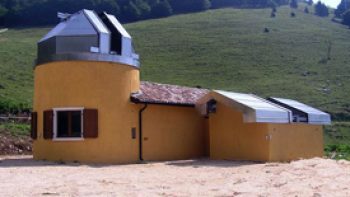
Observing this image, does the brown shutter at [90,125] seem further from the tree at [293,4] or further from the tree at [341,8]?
the tree at [293,4]

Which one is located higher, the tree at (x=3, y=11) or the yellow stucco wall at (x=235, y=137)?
the tree at (x=3, y=11)

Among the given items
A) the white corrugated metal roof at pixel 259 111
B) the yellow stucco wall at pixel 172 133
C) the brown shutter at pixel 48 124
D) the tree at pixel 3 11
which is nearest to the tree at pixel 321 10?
the tree at pixel 3 11

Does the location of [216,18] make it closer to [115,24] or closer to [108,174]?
[115,24]

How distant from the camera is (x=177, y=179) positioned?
1568cm

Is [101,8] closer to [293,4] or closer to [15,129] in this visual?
[293,4]

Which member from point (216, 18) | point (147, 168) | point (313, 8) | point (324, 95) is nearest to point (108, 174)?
point (147, 168)

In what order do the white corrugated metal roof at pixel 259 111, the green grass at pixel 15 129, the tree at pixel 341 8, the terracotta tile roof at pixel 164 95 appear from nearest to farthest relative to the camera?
the white corrugated metal roof at pixel 259 111, the terracotta tile roof at pixel 164 95, the green grass at pixel 15 129, the tree at pixel 341 8

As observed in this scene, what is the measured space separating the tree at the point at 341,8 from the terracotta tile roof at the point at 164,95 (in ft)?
278

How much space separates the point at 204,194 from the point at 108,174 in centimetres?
493

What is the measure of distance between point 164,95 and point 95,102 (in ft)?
13.8

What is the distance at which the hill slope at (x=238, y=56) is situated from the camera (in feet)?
174

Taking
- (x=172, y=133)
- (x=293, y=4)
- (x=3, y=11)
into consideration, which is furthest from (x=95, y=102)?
(x=293, y=4)

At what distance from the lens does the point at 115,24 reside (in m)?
22.9

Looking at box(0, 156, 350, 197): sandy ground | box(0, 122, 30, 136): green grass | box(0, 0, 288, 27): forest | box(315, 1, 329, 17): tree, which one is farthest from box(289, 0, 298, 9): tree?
box(0, 156, 350, 197): sandy ground
